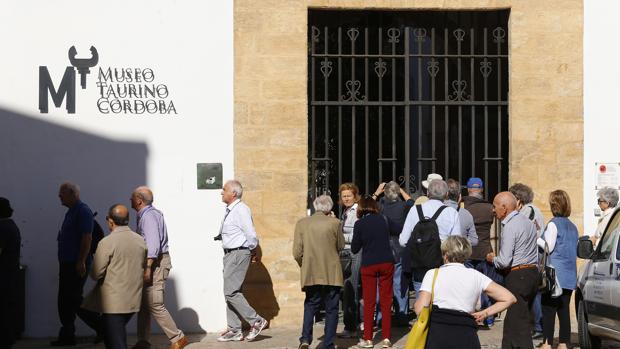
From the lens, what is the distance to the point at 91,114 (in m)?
13.6

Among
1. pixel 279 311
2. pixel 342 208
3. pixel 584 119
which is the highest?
pixel 584 119

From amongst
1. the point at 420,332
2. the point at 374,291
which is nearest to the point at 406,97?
the point at 374,291

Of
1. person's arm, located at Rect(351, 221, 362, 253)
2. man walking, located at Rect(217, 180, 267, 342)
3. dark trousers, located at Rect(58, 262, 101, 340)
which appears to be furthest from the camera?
man walking, located at Rect(217, 180, 267, 342)

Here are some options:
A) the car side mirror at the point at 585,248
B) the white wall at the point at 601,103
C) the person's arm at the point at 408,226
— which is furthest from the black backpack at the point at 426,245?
the white wall at the point at 601,103

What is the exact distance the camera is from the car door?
10.6m

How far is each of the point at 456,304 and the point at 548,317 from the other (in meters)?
4.30

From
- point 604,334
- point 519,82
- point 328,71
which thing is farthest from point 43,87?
point 604,334

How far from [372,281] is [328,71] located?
117 inches

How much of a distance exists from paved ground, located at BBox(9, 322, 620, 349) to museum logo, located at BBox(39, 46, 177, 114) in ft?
8.10

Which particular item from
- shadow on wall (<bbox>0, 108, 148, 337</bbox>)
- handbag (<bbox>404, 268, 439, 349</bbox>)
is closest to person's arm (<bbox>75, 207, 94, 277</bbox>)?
shadow on wall (<bbox>0, 108, 148, 337</bbox>)

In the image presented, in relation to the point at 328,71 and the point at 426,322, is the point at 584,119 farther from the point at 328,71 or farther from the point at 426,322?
the point at 426,322

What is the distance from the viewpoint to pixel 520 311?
10531 millimetres

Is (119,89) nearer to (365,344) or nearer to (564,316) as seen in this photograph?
(365,344)

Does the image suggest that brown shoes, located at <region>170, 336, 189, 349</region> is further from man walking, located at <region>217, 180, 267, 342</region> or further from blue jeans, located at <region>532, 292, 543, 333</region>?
blue jeans, located at <region>532, 292, 543, 333</region>
